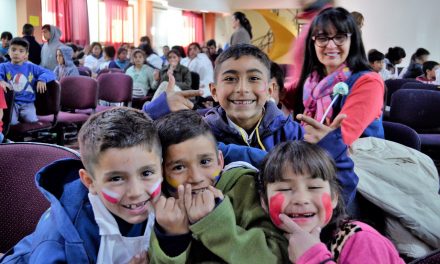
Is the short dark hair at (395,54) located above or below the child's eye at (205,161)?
above

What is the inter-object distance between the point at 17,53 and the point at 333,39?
3.51 metres

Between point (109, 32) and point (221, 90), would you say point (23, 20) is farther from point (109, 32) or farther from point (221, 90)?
point (221, 90)

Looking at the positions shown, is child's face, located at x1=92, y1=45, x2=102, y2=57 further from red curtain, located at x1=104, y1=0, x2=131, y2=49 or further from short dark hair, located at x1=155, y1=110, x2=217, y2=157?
short dark hair, located at x1=155, y1=110, x2=217, y2=157

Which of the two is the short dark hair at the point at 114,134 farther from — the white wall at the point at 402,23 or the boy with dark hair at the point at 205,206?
the white wall at the point at 402,23

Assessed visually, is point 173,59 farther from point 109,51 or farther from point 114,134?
point 114,134

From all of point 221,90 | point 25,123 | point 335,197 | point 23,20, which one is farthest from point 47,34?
point 335,197

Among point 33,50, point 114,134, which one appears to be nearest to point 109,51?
point 33,50

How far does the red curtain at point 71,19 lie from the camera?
401 inches

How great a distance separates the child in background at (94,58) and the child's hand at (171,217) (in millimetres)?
8159

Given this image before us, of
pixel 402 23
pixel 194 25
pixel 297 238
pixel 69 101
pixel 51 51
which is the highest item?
pixel 194 25

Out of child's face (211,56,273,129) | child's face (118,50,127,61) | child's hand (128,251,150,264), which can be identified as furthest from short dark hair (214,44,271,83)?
child's face (118,50,127,61)

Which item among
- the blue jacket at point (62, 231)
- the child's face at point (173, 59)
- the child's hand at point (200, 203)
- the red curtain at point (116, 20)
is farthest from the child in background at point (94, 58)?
the child's hand at point (200, 203)

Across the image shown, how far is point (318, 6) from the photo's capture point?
2.89 metres

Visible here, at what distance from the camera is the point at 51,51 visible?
271 inches
